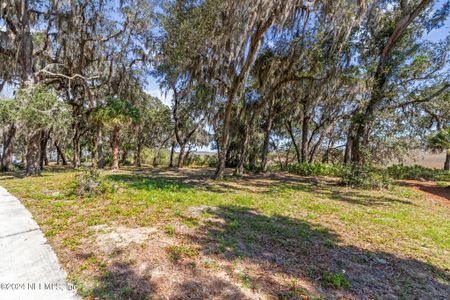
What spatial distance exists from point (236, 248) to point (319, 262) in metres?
1.09

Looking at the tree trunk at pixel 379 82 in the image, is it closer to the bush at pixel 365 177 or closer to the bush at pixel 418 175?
the bush at pixel 365 177

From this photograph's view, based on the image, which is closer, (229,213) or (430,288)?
(430,288)

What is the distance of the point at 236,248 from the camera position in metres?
3.18

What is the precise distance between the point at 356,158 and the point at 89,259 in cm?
992

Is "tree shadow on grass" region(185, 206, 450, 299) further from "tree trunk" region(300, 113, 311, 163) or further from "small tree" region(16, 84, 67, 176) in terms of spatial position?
"tree trunk" region(300, 113, 311, 163)

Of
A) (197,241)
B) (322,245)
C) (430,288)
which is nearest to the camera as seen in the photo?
(430,288)

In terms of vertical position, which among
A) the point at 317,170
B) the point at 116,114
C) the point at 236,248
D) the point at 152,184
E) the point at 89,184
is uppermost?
the point at 116,114

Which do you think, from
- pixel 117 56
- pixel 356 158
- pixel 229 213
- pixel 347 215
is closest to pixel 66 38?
pixel 117 56

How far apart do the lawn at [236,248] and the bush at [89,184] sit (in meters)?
0.21

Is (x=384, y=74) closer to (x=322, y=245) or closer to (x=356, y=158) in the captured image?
(x=356, y=158)

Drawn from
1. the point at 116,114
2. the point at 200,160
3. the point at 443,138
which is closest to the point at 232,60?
the point at 116,114

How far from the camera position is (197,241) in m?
3.29

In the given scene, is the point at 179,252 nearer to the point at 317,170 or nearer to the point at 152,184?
the point at 152,184

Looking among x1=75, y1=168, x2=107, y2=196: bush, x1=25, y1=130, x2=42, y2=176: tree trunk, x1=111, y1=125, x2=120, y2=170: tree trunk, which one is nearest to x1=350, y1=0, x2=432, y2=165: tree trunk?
x1=75, y1=168, x2=107, y2=196: bush
